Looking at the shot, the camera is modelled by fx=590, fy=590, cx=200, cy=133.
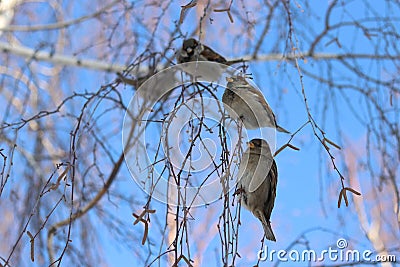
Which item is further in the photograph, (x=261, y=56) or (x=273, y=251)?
(x=261, y=56)

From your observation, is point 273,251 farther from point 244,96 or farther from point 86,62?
point 86,62

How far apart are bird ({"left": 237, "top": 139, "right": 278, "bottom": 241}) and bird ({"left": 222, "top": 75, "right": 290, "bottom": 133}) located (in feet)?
0.11

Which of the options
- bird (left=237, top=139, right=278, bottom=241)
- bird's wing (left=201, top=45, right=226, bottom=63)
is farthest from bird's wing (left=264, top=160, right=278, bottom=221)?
bird's wing (left=201, top=45, right=226, bottom=63)

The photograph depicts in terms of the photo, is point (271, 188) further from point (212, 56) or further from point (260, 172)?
point (212, 56)

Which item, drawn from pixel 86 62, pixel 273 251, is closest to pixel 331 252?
pixel 273 251

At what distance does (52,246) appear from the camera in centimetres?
151

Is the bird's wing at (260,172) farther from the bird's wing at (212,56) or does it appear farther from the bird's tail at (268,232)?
A: the bird's wing at (212,56)

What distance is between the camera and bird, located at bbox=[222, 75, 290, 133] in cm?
95

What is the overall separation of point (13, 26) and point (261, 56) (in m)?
1.05

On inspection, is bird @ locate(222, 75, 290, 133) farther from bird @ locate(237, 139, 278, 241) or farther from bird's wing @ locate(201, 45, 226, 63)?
bird's wing @ locate(201, 45, 226, 63)

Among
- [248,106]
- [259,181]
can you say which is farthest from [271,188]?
[248,106]

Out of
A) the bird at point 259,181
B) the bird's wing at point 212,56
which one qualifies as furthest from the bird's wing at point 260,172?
the bird's wing at point 212,56

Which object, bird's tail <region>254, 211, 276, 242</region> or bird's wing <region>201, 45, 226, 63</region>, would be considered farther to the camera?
bird's wing <region>201, 45, 226, 63</region>

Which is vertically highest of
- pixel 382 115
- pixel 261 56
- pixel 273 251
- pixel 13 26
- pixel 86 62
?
pixel 13 26
